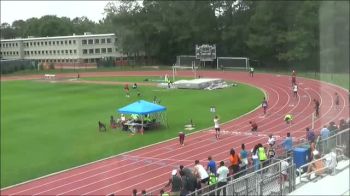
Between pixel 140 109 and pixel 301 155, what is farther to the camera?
pixel 140 109

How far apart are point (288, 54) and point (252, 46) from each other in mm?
2578

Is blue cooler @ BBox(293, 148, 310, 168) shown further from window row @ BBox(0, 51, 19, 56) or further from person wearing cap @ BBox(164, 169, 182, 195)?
window row @ BBox(0, 51, 19, 56)

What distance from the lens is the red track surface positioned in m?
4.54

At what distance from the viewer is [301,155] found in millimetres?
3803

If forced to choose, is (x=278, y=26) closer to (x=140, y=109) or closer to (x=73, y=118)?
(x=73, y=118)

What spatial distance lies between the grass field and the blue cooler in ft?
5.32

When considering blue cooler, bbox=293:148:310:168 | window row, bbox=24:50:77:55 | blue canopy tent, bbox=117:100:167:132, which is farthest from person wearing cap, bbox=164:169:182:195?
blue canopy tent, bbox=117:100:167:132

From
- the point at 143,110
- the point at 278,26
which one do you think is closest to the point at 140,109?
the point at 143,110

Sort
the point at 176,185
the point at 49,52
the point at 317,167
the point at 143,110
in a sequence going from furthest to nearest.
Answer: the point at 143,110 < the point at 176,185 < the point at 317,167 < the point at 49,52

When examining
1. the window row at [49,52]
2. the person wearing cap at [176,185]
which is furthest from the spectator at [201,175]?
the window row at [49,52]

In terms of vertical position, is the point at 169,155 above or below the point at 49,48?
below

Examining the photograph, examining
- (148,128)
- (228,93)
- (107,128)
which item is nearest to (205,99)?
(228,93)

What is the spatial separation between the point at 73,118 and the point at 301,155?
185cm

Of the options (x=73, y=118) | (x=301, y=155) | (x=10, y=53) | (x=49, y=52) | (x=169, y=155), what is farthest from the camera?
(x=169, y=155)
